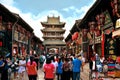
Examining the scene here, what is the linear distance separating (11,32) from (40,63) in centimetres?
667

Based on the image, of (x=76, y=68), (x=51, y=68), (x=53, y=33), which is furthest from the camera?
(x=53, y=33)

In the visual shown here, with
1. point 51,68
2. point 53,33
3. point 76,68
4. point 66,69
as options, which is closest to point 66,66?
point 66,69

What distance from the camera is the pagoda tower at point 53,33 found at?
10162 cm

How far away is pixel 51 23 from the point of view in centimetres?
10881

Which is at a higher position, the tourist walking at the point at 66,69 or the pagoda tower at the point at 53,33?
the pagoda tower at the point at 53,33

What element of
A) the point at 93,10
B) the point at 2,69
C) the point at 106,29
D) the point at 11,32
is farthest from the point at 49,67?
the point at 11,32

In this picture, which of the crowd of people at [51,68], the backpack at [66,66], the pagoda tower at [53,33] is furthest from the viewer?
the pagoda tower at [53,33]

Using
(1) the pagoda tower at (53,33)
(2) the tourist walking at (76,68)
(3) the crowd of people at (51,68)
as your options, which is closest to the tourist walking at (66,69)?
(3) the crowd of people at (51,68)

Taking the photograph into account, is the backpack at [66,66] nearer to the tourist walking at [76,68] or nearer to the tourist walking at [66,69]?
the tourist walking at [66,69]

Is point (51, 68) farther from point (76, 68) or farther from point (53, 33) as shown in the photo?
point (53, 33)

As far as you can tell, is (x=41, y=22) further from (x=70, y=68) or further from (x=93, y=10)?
(x=70, y=68)

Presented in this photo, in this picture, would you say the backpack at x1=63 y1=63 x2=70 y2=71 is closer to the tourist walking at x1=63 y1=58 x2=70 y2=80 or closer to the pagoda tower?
the tourist walking at x1=63 y1=58 x2=70 y2=80

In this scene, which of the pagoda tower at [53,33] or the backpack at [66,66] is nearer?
the backpack at [66,66]

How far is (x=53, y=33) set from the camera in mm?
107000
